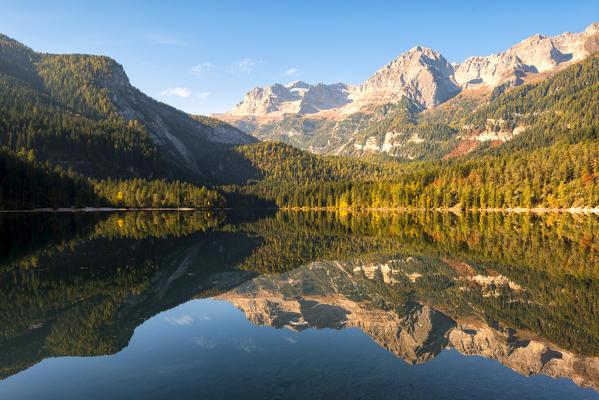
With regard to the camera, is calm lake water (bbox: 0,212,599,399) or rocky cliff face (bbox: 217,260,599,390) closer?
calm lake water (bbox: 0,212,599,399)

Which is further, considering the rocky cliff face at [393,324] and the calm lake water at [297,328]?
the rocky cliff face at [393,324]

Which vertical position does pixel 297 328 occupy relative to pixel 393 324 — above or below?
below

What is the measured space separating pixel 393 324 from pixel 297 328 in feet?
17.9

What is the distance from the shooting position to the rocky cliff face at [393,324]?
43.1ft

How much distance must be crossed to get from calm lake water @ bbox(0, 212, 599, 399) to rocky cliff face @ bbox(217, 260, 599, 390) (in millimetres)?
95

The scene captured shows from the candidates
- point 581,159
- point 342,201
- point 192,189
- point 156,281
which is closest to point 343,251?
point 156,281

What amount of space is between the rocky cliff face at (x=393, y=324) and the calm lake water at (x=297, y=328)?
9cm

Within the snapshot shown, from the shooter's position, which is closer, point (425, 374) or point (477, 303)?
point (425, 374)

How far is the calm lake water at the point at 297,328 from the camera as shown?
37.7 ft

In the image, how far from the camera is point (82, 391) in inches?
429

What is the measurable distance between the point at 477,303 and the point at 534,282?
803 cm

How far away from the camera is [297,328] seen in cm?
1781

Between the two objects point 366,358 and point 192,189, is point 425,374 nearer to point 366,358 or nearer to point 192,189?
point 366,358

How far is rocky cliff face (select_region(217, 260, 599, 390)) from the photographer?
43.1 ft
